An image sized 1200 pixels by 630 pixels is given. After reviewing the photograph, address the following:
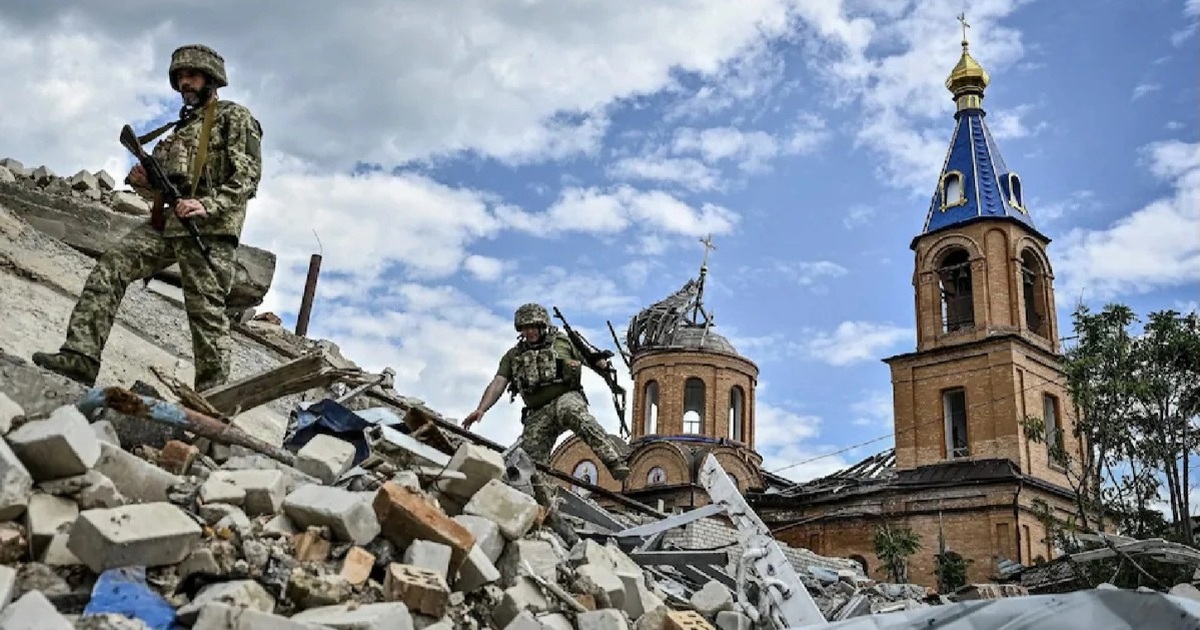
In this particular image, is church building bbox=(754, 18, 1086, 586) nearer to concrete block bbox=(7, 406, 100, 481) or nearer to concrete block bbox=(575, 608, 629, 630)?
concrete block bbox=(575, 608, 629, 630)

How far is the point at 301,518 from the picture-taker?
3582 millimetres

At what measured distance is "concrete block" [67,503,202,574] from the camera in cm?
304

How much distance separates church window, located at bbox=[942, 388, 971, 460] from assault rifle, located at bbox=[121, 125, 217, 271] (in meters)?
23.9

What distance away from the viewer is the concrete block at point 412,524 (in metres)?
3.64

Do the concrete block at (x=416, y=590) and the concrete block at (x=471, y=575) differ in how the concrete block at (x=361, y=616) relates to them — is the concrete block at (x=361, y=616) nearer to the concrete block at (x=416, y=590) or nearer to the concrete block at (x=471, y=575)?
the concrete block at (x=416, y=590)

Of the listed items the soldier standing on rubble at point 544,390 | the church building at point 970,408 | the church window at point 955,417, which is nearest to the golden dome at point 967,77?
the church building at point 970,408

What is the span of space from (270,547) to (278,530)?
142mm

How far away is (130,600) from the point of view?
2986 mm

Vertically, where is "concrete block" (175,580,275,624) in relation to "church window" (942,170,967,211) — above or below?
below

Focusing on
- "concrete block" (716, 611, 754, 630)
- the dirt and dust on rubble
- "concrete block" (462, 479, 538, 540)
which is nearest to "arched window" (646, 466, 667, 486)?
the dirt and dust on rubble

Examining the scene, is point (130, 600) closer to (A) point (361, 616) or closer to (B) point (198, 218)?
(A) point (361, 616)

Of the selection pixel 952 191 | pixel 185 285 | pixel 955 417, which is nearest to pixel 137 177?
pixel 185 285

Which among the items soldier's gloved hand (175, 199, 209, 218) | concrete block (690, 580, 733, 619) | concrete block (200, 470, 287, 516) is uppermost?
soldier's gloved hand (175, 199, 209, 218)

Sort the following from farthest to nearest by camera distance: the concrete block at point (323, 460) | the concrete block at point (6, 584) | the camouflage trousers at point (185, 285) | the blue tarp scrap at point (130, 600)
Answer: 1. the camouflage trousers at point (185, 285)
2. the concrete block at point (323, 460)
3. the blue tarp scrap at point (130, 600)
4. the concrete block at point (6, 584)
